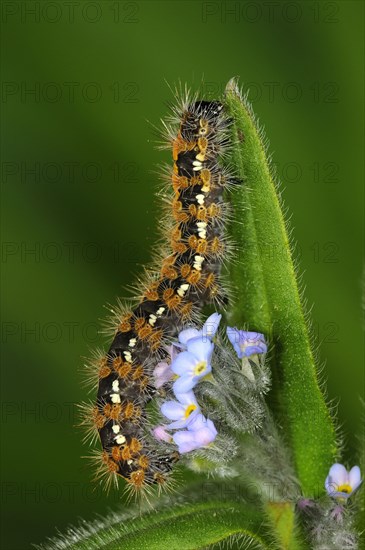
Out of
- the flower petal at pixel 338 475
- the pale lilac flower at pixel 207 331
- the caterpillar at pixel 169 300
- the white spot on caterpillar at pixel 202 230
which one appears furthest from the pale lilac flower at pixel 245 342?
the white spot on caterpillar at pixel 202 230

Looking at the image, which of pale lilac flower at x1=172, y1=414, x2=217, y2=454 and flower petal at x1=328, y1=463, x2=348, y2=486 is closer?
pale lilac flower at x1=172, y1=414, x2=217, y2=454

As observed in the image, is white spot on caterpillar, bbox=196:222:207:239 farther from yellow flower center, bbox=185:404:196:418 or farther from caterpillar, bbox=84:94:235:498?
yellow flower center, bbox=185:404:196:418

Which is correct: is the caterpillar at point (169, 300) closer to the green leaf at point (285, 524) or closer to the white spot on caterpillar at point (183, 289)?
the white spot on caterpillar at point (183, 289)

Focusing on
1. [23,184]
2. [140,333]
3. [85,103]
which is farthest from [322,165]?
[140,333]

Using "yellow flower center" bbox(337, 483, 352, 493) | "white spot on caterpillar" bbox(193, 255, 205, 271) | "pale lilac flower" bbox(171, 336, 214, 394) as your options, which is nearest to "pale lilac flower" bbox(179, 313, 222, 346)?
"pale lilac flower" bbox(171, 336, 214, 394)

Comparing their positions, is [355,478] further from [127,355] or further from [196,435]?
[127,355]

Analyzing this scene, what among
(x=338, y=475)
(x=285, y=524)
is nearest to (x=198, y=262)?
(x=338, y=475)

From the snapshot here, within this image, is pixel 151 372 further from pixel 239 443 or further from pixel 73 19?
pixel 73 19
